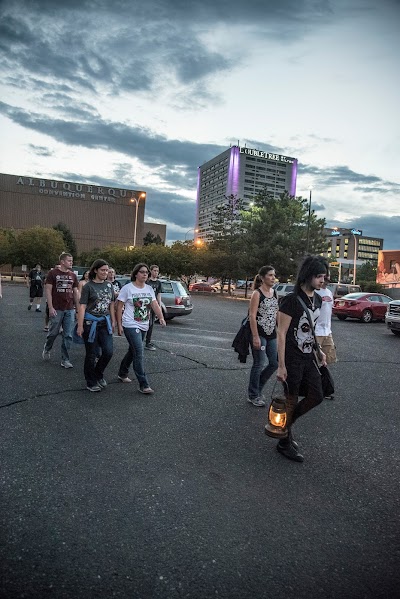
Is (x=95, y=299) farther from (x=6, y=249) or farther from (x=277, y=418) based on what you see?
(x=6, y=249)

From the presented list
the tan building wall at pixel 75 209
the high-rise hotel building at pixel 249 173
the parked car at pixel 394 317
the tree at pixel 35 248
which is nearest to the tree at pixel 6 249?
the tree at pixel 35 248

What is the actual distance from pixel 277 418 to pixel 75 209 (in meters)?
117

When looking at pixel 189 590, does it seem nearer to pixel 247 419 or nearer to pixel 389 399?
pixel 247 419

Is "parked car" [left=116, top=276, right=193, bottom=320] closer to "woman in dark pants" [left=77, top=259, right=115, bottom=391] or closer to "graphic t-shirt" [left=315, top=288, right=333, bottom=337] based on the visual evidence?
"graphic t-shirt" [left=315, top=288, right=333, bottom=337]

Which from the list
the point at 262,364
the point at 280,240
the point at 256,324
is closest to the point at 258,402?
the point at 262,364

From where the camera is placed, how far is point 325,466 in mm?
4094

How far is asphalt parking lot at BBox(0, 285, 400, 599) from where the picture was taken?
2455 mm

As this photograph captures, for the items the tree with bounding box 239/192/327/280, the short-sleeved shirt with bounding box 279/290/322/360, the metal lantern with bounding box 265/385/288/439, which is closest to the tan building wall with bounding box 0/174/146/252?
the tree with bounding box 239/192/327/280

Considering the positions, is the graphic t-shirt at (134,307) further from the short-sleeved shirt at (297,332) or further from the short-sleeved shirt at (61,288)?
the short-sleeved shirt at (297,332)

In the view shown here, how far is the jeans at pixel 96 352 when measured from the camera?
6043 millimetres

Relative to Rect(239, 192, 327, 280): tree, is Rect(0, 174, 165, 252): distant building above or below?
above

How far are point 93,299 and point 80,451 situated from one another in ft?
8.05

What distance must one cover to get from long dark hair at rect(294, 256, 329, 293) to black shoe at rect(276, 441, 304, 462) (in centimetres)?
146

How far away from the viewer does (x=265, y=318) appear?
19.3ft
